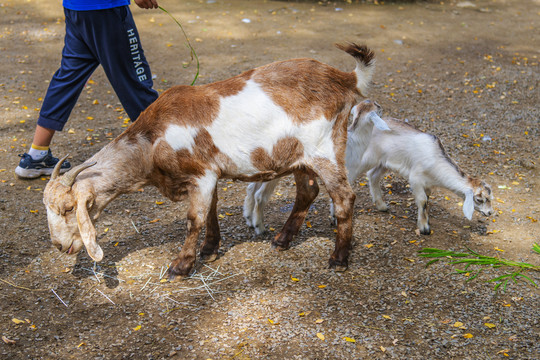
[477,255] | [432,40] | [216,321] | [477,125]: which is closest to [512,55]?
[432,40]

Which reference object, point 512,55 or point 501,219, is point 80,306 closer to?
point 501,219

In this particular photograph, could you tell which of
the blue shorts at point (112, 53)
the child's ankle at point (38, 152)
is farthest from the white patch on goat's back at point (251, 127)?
the child's ankle at point (38, 152)

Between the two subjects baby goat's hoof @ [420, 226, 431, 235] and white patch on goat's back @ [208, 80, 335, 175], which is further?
baby goat's hoof @ [420, 226, 431, 235]

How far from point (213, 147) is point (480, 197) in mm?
2280

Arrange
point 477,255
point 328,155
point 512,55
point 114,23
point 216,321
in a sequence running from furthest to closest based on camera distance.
Answer: point 512,55 < point 114,23 < point 477,255 < point 328,155 < point 216,321

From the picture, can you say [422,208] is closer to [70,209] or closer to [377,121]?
[377,121]

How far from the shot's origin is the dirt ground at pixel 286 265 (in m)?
3.44

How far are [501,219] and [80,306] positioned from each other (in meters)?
3.46

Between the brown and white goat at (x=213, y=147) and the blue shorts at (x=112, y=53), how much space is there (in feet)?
2.89

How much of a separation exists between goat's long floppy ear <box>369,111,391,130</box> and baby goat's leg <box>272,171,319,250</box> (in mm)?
652

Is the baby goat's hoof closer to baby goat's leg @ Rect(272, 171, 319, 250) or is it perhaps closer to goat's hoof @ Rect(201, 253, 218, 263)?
baby goat's leg @ Rect(272, 171, 319, 250)

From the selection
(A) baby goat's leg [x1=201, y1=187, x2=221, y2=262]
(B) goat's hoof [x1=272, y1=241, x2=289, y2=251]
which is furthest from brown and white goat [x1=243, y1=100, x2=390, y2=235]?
(A) baby goat's leg [x1=201, y1=187, x2=221, y2=262]

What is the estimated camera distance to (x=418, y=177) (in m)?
4.84

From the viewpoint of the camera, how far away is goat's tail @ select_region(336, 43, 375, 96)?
13.1 feet
